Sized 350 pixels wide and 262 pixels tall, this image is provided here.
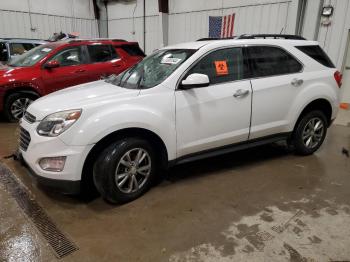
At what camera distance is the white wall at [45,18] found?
31.5 ft

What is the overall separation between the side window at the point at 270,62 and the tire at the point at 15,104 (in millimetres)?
4236

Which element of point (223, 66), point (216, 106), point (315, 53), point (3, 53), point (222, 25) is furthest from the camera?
point (222, 25)

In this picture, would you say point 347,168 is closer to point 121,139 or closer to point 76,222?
point 121,139

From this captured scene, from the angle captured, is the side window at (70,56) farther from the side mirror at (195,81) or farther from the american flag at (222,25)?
the american flag at (222,25)

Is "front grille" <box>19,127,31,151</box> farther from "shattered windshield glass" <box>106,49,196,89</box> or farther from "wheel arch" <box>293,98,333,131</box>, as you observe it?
"wheel arch" <box>293,98,333,131</box>

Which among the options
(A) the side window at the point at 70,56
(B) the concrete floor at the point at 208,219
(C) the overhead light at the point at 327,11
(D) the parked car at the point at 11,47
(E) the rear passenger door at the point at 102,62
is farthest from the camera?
(D) the parked car at the point at 11,47

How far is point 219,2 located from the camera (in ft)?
27.4

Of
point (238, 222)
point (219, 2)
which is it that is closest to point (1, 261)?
point (238, 222)

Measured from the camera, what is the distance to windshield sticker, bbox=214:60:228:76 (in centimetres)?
308

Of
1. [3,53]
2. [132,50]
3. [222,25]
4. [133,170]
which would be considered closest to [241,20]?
[222,25]

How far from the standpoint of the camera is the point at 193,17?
904cm

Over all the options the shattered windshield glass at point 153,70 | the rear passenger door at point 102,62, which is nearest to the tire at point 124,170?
the shattered windshield glass at point 153,70

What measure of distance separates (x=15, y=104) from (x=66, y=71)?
1143 millimetres

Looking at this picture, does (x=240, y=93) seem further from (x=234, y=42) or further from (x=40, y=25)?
(x=40, y=25)
